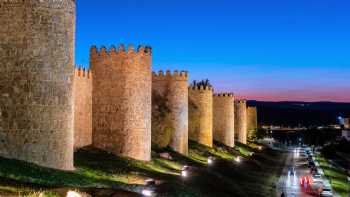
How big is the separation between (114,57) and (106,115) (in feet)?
8.64

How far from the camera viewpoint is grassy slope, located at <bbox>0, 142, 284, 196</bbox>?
1704 cm

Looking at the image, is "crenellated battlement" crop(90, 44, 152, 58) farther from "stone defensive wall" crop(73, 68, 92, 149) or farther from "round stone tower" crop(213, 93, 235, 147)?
"round stone tower" crop(213, 93, 235, 147)

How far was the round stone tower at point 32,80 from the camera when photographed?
62.1ft

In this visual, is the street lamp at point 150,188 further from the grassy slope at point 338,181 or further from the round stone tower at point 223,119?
the round stone tower at point 223,119

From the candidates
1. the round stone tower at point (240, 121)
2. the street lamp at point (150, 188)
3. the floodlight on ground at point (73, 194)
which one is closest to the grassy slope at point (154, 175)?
the street lamp at point (150, 188)

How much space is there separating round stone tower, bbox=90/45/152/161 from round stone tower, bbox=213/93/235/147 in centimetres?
2341

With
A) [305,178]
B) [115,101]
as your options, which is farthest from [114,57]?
[305,178]

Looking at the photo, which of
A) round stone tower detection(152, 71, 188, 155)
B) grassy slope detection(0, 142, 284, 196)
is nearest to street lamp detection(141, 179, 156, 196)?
grassy slope detection(0, 142, 284, 196)

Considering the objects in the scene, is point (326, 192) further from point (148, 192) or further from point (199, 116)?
point (148, 192)

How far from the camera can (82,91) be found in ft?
91.2

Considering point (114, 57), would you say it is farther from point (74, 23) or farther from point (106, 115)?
point (74, 23)

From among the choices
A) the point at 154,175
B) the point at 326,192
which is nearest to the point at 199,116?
the point at 326,192

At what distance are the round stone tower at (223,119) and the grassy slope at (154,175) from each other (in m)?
6.39

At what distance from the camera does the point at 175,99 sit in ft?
123
